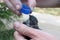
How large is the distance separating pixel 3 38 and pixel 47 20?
2.23 m

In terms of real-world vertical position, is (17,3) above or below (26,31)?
above

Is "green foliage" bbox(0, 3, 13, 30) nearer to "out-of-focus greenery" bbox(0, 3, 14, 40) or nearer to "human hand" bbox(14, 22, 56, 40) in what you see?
"out-of-focus greenery" bbox(0, 3, 14, 40)

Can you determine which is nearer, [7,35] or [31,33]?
[31,33]

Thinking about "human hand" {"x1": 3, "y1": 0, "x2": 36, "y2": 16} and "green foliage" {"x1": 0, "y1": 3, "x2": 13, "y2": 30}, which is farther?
"green foliage" {"x1": 0, "y1": 3, "x2": 13, "y2": 30}

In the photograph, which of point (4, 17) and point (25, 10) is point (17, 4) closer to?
point (25, 10)

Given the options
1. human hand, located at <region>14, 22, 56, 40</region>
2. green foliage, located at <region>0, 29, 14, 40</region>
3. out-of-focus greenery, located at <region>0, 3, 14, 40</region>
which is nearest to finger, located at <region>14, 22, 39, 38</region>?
human hand, located at <region>14, 22, 56, 40</region>

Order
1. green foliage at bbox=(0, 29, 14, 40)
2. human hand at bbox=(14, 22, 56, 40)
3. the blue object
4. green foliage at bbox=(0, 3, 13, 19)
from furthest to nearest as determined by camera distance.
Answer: green foliage at bbox=(0, 29, 14, 40) → green foliage at bbox=(0, 3, 13, 19) → the blue object → human hand at bbox=(14, 22, 56, 40)

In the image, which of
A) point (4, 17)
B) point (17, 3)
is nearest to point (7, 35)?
point (4, 17)

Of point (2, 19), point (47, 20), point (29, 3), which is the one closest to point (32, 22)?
point (29, 3)

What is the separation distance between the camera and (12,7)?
3.25 feet

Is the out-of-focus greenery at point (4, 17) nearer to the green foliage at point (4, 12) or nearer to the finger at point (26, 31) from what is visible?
the green foliage at point (4, 12)

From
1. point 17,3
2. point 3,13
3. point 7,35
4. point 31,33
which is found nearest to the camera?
point 31,33

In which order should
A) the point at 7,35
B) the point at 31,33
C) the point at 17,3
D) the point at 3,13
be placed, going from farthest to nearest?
the point at 7,35 < the point at 3,13 < the point at 17,3 < the point at 31,33

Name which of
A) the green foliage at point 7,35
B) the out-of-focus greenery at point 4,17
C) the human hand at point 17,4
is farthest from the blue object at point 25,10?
the green foliage at point 7,35
